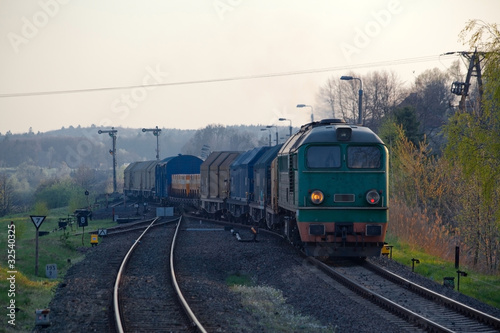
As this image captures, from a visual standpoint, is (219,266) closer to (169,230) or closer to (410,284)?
(410,284)

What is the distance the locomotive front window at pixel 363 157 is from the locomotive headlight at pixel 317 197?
1087 millimetres

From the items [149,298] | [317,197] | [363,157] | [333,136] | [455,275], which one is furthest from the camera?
[333,136]

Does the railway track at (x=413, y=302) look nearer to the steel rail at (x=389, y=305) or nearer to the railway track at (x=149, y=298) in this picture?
the steel rail at (x=389, y=305)

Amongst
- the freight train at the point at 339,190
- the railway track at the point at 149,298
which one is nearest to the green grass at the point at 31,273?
the railway track at the point at 149,298

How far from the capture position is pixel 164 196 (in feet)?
167

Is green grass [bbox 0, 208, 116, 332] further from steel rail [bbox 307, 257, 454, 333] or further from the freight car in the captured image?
the freight car

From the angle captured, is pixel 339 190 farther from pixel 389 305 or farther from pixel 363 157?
pixel 389 305

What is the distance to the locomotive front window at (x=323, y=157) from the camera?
1692cm

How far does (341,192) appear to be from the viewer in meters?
16.7

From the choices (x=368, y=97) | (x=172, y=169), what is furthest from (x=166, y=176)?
(x=368, y=97)

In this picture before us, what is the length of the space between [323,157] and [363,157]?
105 cm

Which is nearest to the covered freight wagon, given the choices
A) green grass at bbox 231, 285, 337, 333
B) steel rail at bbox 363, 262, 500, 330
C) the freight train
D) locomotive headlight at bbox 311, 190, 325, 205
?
the freight train

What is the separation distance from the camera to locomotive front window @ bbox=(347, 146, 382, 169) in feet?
55.5

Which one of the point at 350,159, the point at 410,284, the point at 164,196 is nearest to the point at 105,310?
the point at 410,284
